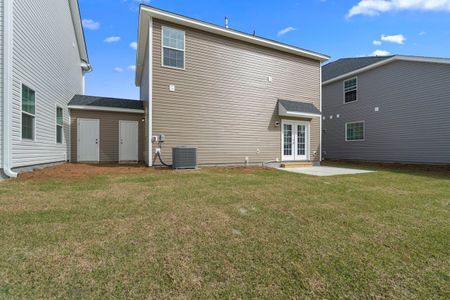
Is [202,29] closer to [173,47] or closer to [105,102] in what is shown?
[173,47]

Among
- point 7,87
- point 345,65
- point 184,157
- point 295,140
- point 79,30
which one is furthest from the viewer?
point 345,65

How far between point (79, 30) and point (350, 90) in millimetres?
16385

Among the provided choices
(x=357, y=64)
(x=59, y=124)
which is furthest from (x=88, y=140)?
(x=357, y=64)

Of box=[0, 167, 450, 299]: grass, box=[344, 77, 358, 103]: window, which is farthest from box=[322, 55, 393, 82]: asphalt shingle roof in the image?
box=[0, 167, 450, 299]: grass

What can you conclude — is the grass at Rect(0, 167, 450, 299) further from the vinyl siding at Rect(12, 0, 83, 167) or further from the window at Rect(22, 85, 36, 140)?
the vinyl siding at Rect(12, 0, 83, 167)

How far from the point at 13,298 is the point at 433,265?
3654 mm

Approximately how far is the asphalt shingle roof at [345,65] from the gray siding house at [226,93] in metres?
4.56

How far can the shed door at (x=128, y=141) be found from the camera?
10727 millimetres

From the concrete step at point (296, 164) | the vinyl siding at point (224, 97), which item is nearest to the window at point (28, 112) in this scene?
the vinyl siding at point (224, 97)

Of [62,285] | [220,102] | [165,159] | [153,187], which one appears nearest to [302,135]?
[220,102]

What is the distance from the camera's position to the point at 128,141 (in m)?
10.9

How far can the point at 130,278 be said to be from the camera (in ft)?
6.28

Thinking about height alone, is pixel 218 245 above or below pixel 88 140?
below

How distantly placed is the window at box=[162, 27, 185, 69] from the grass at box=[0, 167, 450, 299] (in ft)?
18.2
